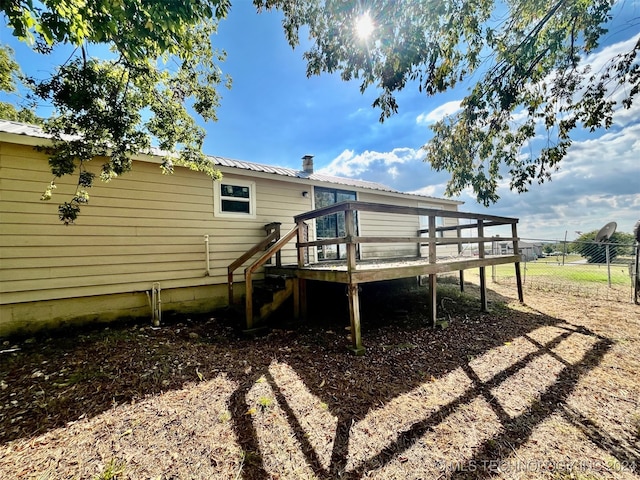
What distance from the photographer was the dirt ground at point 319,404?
205cm

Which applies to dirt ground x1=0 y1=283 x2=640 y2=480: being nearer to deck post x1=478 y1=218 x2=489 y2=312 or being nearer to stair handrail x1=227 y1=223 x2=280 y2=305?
stair handrail x1=227 y1=223 x2=280 y2=305

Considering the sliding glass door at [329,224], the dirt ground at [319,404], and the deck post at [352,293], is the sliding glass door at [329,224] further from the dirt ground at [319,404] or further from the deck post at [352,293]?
the deck post at [352,293]

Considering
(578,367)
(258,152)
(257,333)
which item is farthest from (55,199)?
(578,367)

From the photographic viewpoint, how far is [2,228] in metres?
4.33

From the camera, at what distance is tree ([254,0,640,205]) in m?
4.18

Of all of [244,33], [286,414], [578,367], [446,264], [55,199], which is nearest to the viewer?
[286,414]

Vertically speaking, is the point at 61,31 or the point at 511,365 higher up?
the point at 61,31

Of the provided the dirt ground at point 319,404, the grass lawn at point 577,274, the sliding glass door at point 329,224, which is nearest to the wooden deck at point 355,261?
the dirt ground at point 319,404

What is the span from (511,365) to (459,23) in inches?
214

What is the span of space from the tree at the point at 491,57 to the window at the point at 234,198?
2.98m

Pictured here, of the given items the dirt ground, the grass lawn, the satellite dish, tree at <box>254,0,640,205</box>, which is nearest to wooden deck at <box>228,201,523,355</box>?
the dirt ground

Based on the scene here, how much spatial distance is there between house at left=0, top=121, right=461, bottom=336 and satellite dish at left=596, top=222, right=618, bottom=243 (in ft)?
31.9

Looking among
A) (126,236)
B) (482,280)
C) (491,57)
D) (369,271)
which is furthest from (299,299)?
(491,57)

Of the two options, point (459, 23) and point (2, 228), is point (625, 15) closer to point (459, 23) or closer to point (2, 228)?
point (459, 23)
